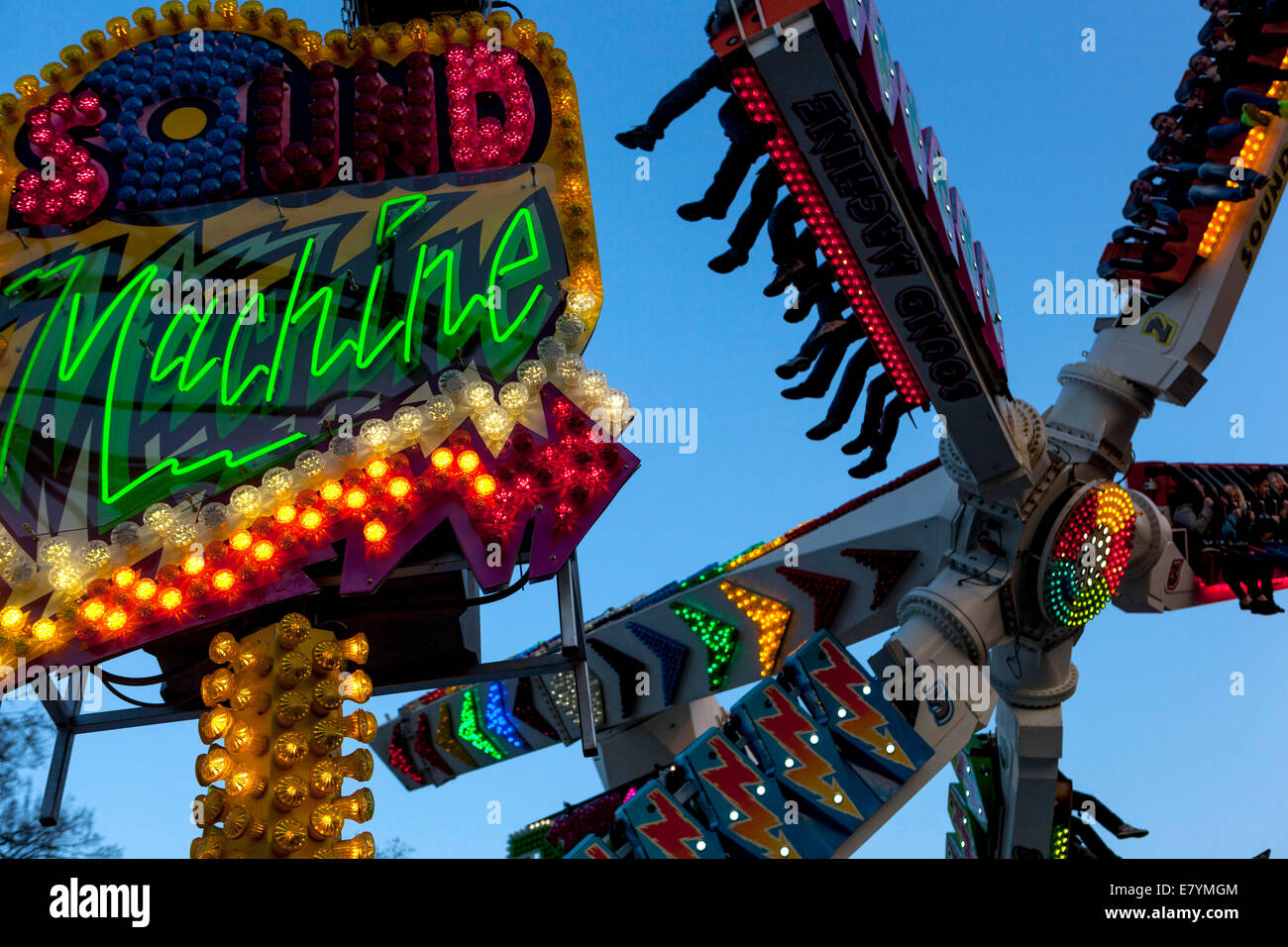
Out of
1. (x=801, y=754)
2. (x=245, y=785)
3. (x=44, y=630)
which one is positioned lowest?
(x=245, y=785)

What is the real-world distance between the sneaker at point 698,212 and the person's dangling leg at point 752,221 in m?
0.52

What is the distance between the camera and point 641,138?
8320 millimetres

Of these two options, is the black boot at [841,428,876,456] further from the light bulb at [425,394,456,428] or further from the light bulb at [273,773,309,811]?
the light bulb at [273,773,309,811]

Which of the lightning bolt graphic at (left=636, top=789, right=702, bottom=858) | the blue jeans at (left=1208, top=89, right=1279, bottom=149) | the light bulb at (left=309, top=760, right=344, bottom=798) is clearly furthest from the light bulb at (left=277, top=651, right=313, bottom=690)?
the blue jeans at (left=1208, top=89, right=1279, bottom=149)

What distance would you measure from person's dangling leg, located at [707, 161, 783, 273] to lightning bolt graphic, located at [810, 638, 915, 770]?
11.3 ft

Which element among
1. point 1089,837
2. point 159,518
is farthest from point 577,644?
point 1089,837

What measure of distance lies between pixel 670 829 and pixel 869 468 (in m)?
4.26

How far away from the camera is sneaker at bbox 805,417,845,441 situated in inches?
488

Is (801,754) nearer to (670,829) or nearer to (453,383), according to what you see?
(670,829)

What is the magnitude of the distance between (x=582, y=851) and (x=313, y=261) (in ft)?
18.5

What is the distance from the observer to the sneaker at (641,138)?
832 centimetres
